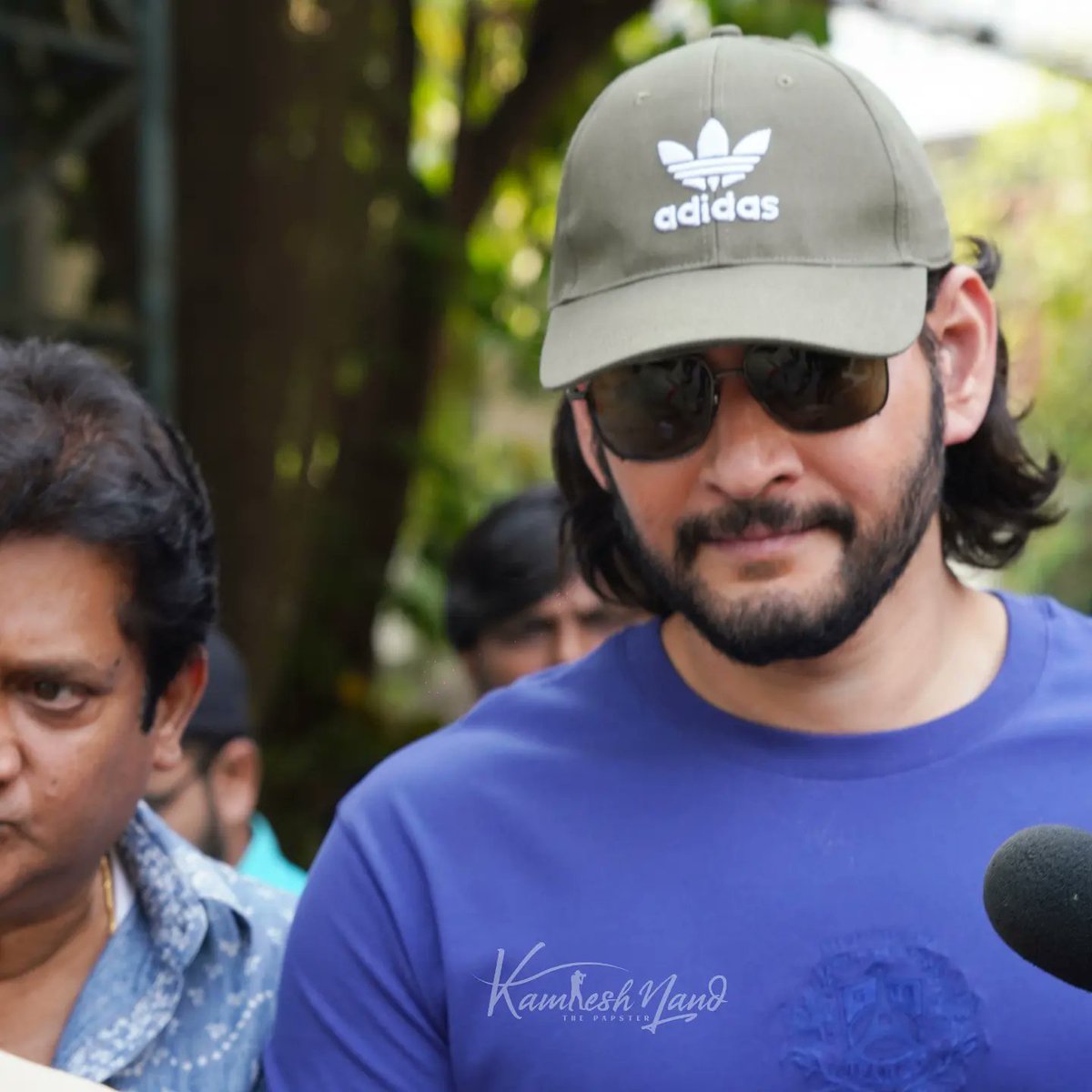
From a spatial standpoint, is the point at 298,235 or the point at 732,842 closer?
the point at 732,842

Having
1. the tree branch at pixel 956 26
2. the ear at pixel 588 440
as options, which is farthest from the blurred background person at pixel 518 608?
the tree branch at pixel 956 26

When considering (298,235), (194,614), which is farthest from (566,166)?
(298,235)

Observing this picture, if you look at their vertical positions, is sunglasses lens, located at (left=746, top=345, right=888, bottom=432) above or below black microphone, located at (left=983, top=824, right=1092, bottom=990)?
above

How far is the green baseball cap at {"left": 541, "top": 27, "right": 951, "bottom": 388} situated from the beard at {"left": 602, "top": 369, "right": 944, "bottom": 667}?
0.18 meters

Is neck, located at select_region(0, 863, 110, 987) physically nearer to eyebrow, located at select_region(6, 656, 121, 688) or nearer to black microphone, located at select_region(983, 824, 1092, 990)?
eyebrow, located at select_region(6, 656, 121, 688)

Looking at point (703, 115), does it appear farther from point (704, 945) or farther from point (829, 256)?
point (704, 945)

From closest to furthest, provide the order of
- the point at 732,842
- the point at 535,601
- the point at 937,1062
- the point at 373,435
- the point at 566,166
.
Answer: the point at 937,1062, the point at 732,842, the point at 566,166, the point at 535,601, the point at 373,435

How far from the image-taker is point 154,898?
2.33 m

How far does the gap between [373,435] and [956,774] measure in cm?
635

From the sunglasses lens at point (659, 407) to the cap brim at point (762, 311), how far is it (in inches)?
1.9

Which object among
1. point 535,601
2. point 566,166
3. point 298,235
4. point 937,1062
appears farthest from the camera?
point 298,235

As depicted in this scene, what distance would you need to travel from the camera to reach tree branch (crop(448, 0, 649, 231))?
26.5 feet

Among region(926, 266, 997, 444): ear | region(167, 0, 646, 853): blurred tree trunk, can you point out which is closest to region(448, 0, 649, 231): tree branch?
region(167, 0, 646, 853): blurred tree trunk

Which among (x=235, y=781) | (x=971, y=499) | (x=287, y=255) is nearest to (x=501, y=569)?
(x=235, y=781)
